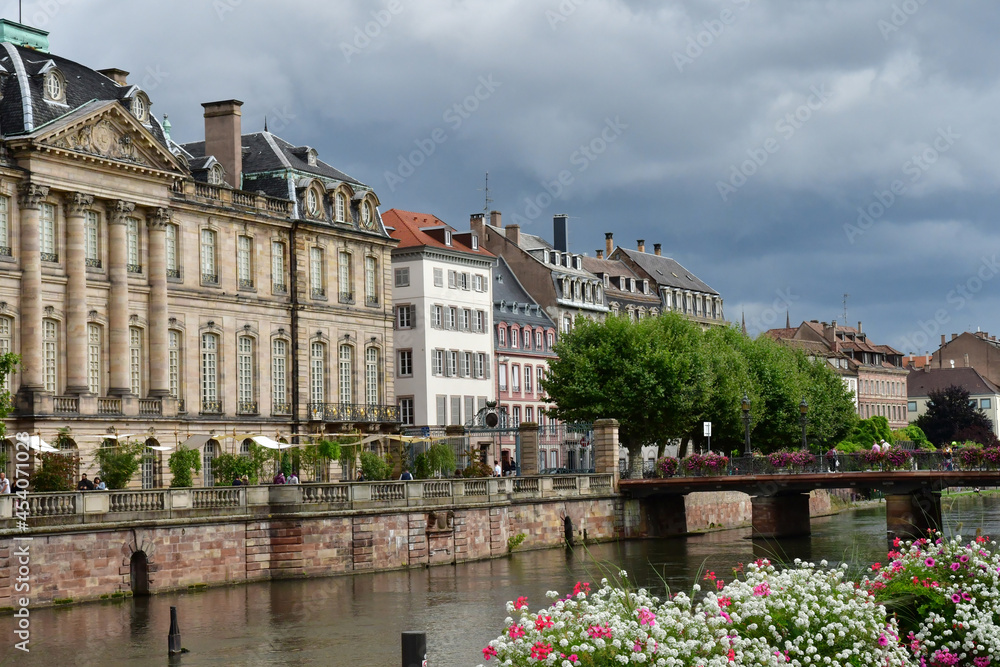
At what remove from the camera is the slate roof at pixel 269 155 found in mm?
67188

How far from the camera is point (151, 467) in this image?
56844mm

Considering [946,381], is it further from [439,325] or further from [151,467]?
[151,467]

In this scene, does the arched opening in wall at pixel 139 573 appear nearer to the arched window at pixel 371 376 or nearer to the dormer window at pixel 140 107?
the dormer window at pixel 140 107

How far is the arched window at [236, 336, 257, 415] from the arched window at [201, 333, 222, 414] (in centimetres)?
130

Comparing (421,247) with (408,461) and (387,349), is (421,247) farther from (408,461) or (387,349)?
(408,461)

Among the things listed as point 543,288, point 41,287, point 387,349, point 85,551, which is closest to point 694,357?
point 387,349

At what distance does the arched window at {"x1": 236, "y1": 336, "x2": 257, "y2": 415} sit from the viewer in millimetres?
62844

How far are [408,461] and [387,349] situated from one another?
243 inches

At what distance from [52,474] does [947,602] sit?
1309 inches

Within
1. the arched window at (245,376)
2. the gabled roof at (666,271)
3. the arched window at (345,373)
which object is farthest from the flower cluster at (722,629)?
the gabled roof at (666,271)

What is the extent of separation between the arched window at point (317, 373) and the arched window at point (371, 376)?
3.02 metres

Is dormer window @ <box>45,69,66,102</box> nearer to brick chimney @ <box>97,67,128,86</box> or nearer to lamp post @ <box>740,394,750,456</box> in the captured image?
brick chimney @ <box>97,67,128,86</box>

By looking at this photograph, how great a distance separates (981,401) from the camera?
16600 cm

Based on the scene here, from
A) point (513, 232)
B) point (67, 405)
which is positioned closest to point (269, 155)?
point (67, 405)
